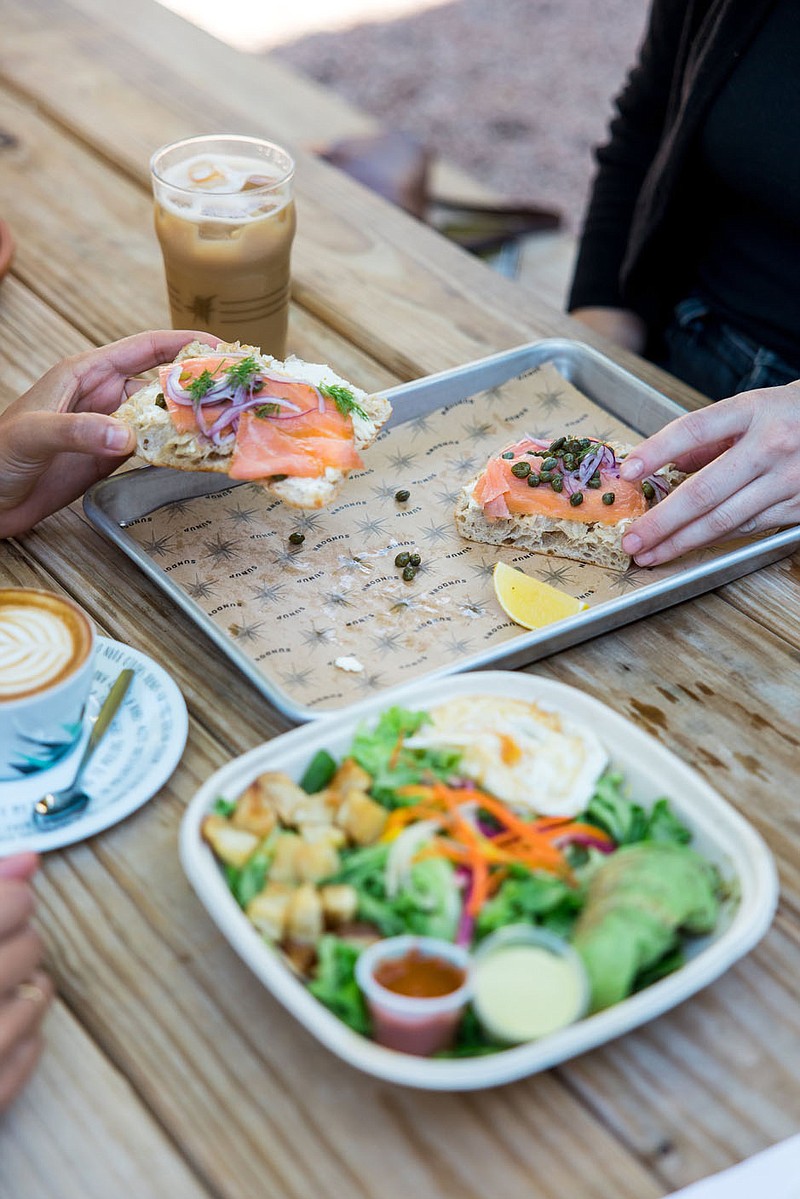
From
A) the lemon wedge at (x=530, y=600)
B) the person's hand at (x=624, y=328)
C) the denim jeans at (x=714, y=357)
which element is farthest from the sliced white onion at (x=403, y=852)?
the person's hand at (x=624, y=328)

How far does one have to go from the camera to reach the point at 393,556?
1634 millimetres

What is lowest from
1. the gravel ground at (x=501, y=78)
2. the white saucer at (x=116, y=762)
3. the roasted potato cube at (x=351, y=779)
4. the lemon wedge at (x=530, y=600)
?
the gravel ground at (x=501, y=78)

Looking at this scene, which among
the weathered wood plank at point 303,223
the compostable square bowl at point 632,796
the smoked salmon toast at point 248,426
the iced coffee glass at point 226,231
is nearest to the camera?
the compostable square bowl at point 632,796

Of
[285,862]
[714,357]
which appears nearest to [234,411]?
[285,862]

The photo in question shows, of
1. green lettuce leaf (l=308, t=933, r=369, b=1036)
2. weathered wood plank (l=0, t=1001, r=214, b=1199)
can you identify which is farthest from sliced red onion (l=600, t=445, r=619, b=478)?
weathered wood plank (l=0, t=1001, r=214, b=1199)

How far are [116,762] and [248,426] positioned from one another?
0.50 meters

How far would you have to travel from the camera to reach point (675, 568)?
5.33 feet

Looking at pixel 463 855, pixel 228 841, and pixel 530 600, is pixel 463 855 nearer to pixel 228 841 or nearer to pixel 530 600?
pixel 228 841

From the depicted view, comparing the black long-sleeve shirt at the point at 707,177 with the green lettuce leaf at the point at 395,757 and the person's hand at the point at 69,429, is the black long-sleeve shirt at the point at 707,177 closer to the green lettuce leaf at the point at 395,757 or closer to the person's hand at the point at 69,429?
the person's hand at the point at 69,429

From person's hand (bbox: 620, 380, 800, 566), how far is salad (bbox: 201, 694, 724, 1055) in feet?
1.68

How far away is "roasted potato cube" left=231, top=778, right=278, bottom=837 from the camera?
1.05 meters

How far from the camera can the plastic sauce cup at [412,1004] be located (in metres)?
0.88

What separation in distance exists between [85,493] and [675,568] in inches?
32.1

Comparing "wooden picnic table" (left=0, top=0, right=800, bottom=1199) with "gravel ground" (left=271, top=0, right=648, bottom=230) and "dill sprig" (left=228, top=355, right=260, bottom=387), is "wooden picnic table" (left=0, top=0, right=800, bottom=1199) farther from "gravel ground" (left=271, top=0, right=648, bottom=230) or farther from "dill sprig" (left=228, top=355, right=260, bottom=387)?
"gravel ground" (left=271, top=0, right=648, bottom=230)
